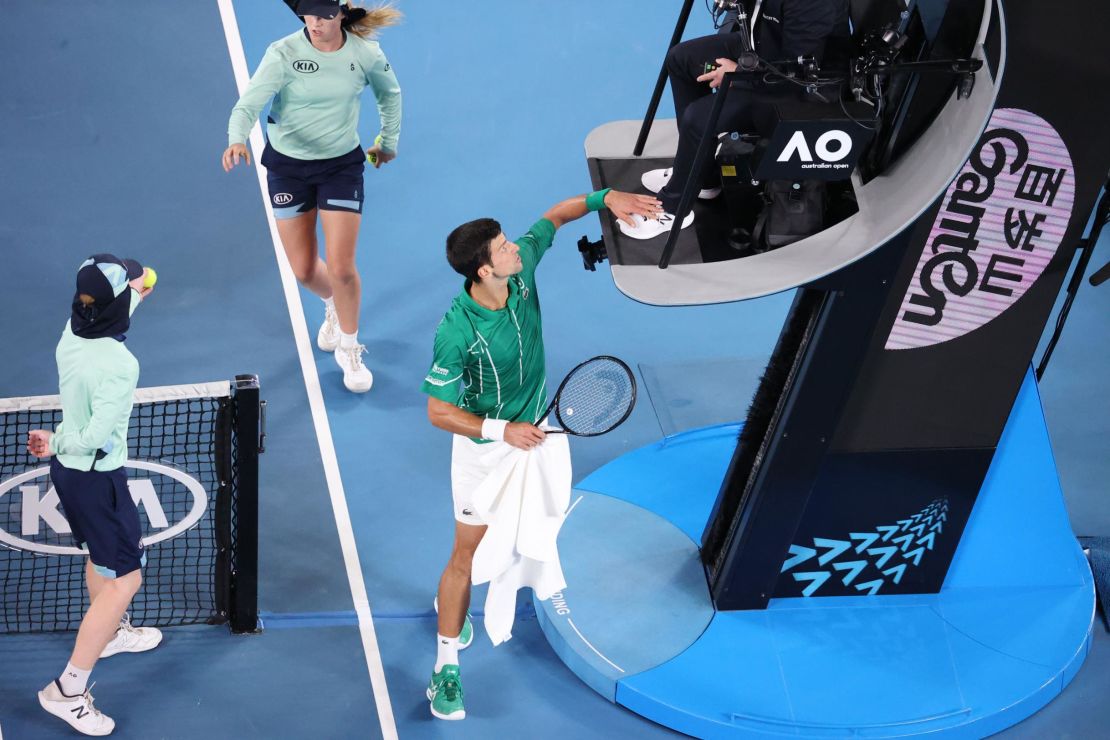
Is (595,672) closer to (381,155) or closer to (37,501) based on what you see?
(37,501)

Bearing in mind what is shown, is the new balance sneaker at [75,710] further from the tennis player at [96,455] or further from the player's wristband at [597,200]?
the player's wristband at [597,200]

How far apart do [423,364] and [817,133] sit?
3832 mm

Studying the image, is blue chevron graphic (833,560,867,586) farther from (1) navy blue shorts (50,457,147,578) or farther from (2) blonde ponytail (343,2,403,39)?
(2) blonde ponytail (343,2,403,39)

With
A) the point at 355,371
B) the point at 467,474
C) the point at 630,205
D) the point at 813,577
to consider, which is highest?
the point at 630,205

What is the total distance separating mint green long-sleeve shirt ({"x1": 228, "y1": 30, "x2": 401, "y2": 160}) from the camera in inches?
279

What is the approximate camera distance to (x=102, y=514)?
5562 mm

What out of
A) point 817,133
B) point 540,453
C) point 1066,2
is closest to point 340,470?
point 540,453

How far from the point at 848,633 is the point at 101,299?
3617 millimetres

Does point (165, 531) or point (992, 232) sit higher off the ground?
point (992, 232)

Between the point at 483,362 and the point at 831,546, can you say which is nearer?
the point at 483,362

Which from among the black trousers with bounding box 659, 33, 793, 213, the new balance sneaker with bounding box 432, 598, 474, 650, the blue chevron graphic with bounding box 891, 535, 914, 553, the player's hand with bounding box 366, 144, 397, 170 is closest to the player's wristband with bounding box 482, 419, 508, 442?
the black trousers with bounding box 659, 33, 793, 213

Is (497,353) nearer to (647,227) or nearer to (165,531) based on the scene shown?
(647,227)

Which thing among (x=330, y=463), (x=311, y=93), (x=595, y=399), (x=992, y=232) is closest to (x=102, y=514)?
(x=330, y=463)

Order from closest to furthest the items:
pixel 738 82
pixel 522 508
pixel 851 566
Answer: pixel 738 82 → pixel 522 508 → pixel 851 566
